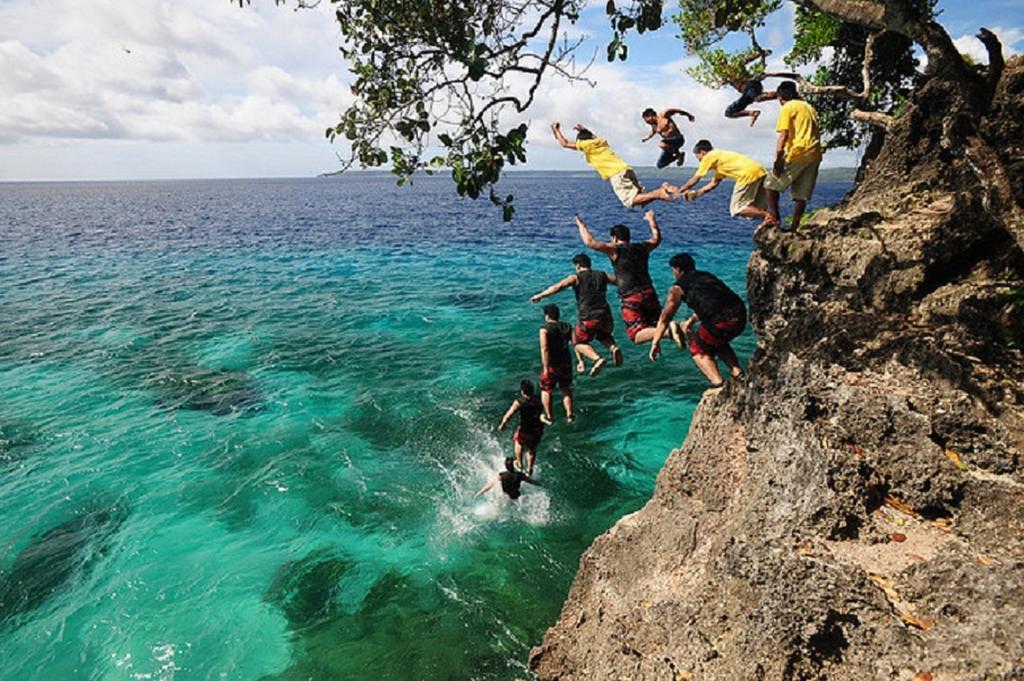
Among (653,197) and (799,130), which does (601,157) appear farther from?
(799,130)

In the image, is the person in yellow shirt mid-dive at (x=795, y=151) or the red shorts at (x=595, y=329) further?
the red shorts at (x=595, y=329)

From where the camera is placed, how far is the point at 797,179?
952 cm

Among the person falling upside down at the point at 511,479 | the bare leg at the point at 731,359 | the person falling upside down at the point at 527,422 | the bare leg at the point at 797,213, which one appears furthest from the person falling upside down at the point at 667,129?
the person falling upside down at the point at 511,479

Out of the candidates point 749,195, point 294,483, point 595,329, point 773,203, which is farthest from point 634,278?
point 294,483

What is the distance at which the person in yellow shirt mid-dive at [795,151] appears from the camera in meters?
9.18

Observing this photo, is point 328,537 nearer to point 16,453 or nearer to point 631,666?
point 631,666

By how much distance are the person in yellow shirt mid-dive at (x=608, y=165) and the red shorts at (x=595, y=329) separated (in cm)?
224

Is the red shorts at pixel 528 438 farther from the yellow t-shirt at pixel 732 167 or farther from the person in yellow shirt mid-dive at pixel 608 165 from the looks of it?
the yellow t-shirt at pixel 732 167

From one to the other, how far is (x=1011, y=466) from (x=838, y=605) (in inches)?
95.2

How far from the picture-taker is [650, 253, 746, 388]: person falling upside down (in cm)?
863

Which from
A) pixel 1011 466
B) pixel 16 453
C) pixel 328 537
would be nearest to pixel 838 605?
pixel 1011 466

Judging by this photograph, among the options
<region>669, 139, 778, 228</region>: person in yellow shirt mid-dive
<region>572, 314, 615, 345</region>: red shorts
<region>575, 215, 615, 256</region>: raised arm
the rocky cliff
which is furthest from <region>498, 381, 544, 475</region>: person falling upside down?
<region>669, 139, 778, 228</region>: person in yellow shirt mid-dive

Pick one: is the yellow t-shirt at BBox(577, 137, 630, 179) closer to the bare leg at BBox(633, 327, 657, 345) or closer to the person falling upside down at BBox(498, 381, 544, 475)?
the bare leg at BBox(633, 327, 657, 345)

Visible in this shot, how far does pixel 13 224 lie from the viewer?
83.4 metres
